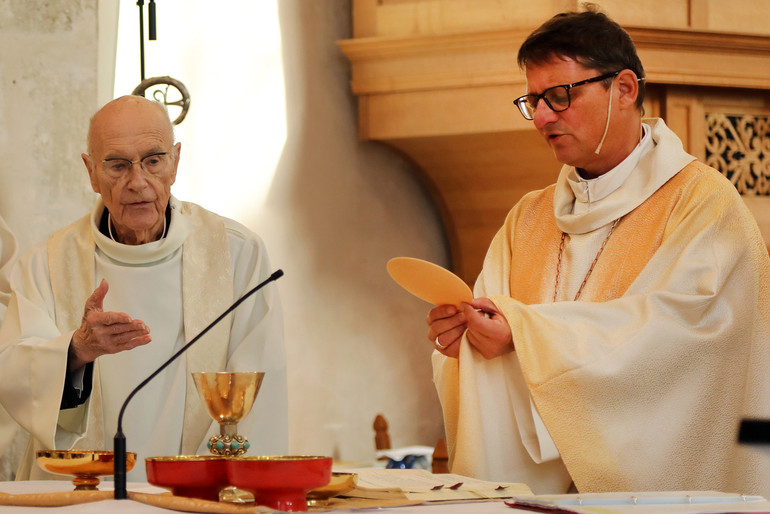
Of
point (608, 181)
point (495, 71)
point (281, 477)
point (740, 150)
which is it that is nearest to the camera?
point (281, 477)

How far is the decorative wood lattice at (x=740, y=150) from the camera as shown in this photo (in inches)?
264

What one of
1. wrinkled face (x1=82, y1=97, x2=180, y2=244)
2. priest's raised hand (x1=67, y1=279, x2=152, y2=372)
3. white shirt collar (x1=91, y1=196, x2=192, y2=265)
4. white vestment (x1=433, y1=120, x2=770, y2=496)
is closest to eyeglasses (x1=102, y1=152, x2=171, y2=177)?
wrinkled face (x1=82, y1=97, x2=180, y2=244)

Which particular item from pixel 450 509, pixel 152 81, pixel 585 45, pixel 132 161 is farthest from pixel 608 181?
pixel 152 81

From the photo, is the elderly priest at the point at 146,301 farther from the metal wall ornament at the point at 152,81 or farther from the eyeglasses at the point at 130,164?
the metal wall ornament at the point at 152,81

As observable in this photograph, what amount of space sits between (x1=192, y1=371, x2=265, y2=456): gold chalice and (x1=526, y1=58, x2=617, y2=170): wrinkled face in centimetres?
158

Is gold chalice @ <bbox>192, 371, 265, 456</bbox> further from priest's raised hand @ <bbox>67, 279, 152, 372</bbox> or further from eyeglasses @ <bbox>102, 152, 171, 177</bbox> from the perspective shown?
eyeglasses @ <bbox>102, 152, 171, 177</bbox>

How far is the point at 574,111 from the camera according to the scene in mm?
3672

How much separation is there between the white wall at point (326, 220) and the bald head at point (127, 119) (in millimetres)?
1884

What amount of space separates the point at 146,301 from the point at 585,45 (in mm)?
1796

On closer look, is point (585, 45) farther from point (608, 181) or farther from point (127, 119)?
point (127, 119)

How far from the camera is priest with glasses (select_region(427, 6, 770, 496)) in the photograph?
3.31 m

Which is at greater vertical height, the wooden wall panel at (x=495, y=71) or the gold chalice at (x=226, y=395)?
the wooden wall panel at (x=495, y=71)

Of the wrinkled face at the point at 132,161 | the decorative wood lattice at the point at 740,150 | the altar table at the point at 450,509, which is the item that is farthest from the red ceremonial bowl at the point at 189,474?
the decorative wood lattice at the point at 740,150

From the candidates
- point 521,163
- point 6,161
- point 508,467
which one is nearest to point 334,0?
point 521,163
